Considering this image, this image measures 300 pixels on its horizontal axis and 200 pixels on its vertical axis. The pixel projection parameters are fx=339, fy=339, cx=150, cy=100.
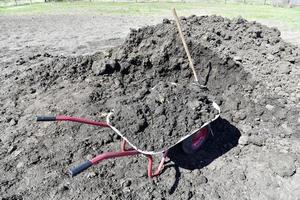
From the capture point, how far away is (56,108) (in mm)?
6062

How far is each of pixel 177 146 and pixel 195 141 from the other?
0.28m

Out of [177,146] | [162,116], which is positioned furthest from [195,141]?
[162,116]

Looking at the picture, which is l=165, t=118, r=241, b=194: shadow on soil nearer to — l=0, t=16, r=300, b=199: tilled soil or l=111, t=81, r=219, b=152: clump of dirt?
l=0, t=16, r=300, b=199: tilled soil

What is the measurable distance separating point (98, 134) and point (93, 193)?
124 centimetres

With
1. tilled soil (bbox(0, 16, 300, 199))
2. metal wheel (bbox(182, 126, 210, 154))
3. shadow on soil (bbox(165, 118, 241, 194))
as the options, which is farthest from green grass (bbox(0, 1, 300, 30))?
metal wheel (bbox(182, 126, 210, 154))

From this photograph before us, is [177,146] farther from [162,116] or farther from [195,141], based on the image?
[162,116]

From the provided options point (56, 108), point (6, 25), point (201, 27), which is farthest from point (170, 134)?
point (6, 25)

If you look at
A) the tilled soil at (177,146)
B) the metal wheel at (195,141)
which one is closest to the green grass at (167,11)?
the tilled soil at (177,146)

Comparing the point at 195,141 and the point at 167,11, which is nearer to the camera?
the point at 195,141

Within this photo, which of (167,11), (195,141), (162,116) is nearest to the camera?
(162,116)

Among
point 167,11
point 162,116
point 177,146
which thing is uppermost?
point 162,116

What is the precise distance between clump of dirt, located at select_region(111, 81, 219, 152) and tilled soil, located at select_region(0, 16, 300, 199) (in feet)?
1.70

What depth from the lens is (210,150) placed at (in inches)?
202

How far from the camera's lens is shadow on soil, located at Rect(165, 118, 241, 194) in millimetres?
4789
